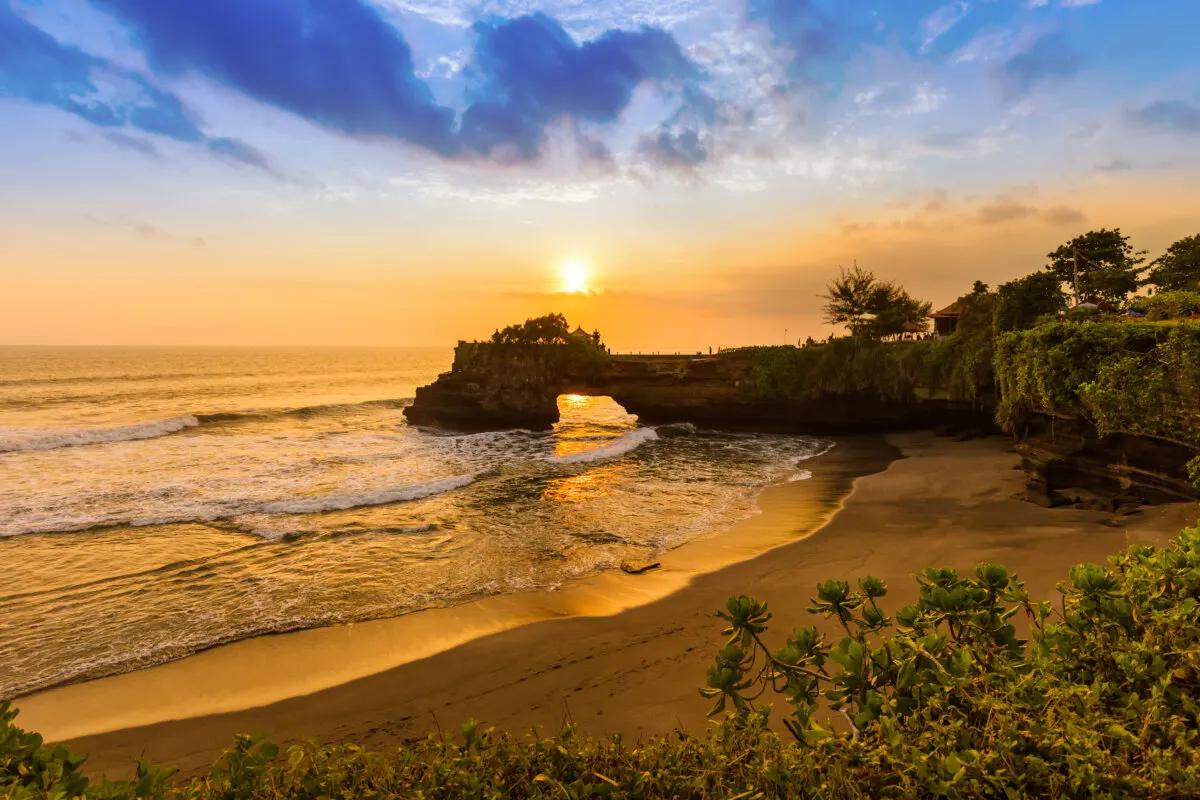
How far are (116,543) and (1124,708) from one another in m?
19.3

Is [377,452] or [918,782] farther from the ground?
[918,782]

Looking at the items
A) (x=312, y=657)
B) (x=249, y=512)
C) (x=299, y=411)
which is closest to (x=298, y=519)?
(x=249, y=512)

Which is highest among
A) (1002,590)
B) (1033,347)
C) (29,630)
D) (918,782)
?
(1033,347)

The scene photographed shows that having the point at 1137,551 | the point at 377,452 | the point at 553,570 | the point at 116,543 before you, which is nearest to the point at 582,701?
the point at 553,570

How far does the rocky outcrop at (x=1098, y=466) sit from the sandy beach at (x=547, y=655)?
3.39 feet

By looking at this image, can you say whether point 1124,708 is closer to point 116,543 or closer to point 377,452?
point 116,543

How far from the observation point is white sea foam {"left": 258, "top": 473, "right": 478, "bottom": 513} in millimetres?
17688

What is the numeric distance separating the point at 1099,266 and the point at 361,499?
169ft

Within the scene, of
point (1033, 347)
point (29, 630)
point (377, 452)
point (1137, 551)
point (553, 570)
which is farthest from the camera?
point (377, 452)

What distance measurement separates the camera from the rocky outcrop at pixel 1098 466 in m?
13.0

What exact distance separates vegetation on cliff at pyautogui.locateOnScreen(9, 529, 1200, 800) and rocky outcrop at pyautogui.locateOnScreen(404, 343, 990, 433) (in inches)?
1332

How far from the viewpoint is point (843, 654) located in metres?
2.72

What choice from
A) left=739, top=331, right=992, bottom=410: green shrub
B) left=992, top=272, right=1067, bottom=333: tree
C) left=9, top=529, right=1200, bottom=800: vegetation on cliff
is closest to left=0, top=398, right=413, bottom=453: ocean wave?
left=739, top=331, right=992, bottom=410: green shrub

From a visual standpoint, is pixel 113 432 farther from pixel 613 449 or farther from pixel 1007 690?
pixel 1007 690
